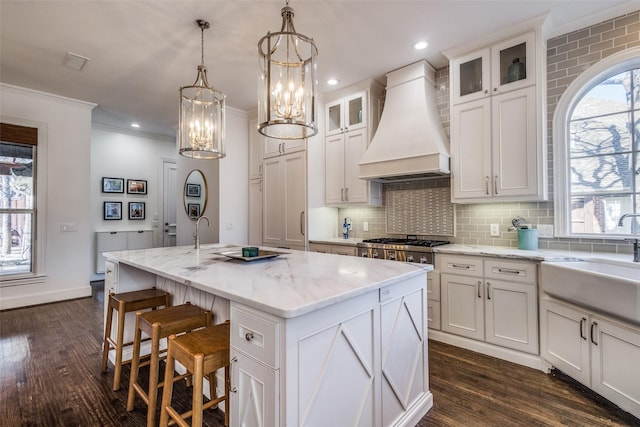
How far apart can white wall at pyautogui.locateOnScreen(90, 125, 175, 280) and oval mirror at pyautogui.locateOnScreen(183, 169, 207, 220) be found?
26 cm

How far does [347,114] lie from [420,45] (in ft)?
4.04

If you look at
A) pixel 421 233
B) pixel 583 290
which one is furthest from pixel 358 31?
pixel 583 290

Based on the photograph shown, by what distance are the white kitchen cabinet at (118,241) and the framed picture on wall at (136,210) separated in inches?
12.5

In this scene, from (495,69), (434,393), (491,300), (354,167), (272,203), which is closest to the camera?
(434,393)

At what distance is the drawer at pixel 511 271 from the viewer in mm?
2482

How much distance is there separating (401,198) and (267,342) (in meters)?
2.99

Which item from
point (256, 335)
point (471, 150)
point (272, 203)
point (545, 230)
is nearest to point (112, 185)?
point (272, 203)

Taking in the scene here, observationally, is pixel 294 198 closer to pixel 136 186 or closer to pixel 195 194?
pixel 195 194

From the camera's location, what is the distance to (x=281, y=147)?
4445 millimetres

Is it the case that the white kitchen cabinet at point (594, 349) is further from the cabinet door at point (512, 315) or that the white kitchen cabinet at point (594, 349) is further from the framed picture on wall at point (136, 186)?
the framed picture on wall at point (136, 186)

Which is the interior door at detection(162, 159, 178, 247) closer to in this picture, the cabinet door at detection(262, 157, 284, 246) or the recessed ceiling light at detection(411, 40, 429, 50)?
the cabinet door at detection(262, 157, 284, 246)

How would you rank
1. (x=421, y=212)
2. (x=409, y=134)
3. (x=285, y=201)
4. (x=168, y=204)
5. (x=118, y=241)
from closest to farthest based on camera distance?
(x=409, y=134) < (x=421, y=212) < (x=285, y=201) < (x=118, y=241) < (x=168, y=204)

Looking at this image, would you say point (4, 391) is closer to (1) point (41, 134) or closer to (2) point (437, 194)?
(1) point (41, 134)

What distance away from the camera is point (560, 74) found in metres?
2.83
